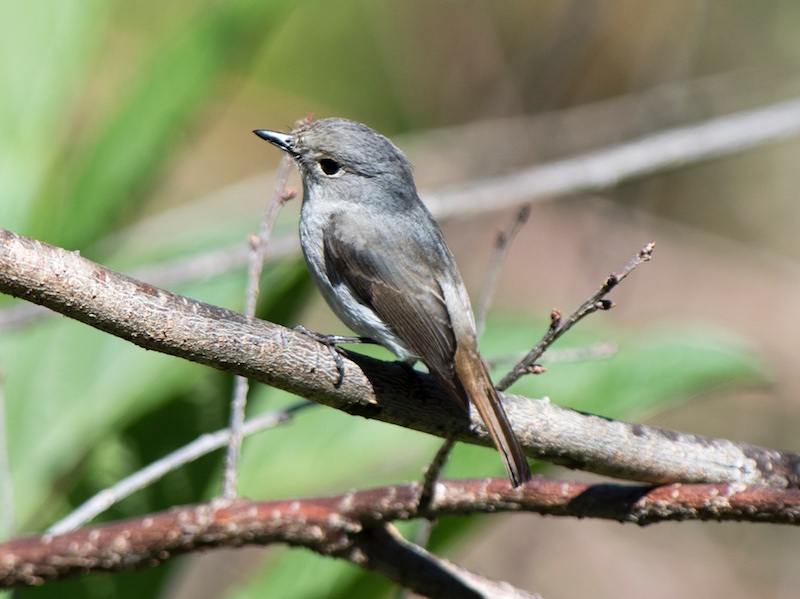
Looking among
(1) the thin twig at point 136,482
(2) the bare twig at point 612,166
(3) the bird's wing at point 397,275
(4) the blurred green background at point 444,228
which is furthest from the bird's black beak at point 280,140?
(2) the bare twig at point 612,166

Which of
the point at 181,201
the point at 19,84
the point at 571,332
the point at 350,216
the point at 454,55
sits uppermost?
the point at 454,55

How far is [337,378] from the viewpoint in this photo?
6.77 ft

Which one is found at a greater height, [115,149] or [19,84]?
[19,84]

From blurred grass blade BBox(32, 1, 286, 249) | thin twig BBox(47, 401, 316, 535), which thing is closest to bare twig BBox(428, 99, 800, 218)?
blurred grass blade BBox(32, 1, 286, 249)

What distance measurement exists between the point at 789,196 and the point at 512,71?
2516 mm

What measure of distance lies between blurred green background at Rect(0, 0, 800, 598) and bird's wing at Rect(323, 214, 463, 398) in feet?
1.64

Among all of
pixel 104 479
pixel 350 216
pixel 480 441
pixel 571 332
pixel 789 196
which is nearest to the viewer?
pixel 480 441

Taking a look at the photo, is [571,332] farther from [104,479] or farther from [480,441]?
[104,479]

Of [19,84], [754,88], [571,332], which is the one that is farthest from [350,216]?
[754,88]

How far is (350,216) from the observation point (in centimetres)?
300

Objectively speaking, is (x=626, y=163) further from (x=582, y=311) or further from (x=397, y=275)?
(x=582, y=311)

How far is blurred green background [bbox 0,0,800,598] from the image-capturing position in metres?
3.47

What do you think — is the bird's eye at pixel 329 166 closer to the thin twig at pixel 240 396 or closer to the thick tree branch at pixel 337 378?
the thin twig at pixel 240 396

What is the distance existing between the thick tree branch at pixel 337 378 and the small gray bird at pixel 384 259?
10cm
